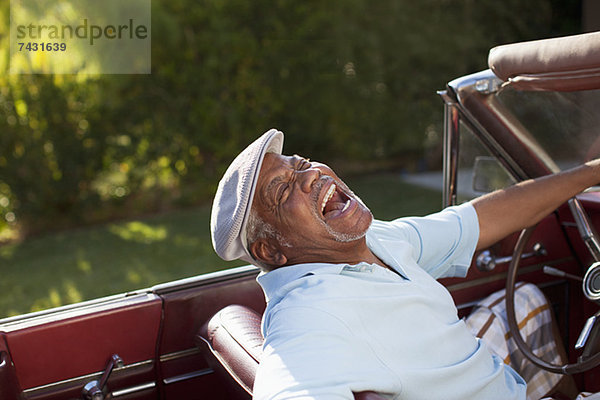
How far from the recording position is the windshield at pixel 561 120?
2115 mm

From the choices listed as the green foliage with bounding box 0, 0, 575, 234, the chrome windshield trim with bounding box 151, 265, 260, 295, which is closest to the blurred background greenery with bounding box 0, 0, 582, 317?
the green foliage with bounding box 0, 0, 575, 234

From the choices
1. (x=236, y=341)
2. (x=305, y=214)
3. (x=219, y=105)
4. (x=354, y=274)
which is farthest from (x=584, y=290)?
(x=219, y=105)

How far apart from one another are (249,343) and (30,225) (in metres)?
5.65

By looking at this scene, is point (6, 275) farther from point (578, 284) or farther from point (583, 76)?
point (583, 76)

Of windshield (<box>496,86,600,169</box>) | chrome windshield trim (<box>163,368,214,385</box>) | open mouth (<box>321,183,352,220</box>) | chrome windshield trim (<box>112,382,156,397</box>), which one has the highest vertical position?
windshield (<box>496,86,600,169</box>)

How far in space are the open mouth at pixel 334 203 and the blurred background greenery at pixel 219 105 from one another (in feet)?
12.2

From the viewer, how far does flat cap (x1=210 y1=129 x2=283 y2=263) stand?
1603mm

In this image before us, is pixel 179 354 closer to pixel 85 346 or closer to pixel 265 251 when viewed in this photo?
pixel 85 346

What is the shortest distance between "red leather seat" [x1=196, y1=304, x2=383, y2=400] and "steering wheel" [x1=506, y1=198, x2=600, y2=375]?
0.97m

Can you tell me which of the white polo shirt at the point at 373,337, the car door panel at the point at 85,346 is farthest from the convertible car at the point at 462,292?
the white polo shirt at the point at 373,337

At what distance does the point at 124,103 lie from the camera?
263 inches

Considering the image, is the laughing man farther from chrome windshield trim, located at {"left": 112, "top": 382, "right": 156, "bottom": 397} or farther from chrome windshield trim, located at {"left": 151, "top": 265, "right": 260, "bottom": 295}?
chrome windshield trim, located at {"left": 112, "top": 382, "right": 156, "bottom": 397}

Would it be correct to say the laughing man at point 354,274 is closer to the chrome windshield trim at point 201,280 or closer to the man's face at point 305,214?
the man's face at point 305,214

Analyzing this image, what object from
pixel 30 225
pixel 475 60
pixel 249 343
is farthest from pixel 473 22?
pixel 249 343
